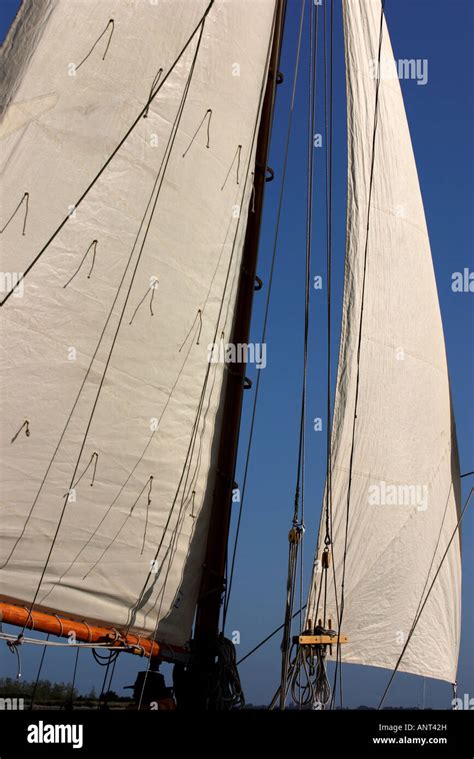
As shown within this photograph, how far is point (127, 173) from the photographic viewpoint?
1107 centimetres

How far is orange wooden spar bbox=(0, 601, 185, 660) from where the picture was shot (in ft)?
32.0

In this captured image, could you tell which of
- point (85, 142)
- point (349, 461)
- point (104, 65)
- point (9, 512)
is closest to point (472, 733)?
point (349, 461)

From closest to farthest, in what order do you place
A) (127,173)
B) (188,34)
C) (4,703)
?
(4,703), (127,173), (188,34)

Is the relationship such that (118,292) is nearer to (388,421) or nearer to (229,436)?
(229,436)

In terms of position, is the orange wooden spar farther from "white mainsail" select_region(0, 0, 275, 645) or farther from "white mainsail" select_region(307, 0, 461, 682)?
"white mainsail" select_region(307, 0, 461, 682)

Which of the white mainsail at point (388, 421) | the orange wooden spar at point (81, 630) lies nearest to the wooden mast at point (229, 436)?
the orange wooden spar at point (81, 630)

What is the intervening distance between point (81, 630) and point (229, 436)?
284cm

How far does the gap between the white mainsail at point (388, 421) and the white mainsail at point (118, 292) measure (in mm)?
1523

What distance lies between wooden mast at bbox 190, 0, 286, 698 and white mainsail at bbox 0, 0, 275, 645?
136 millimetres

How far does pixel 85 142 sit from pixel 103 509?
3954mm

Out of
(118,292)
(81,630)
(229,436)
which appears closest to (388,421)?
(229,436)

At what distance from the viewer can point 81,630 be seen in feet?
33.9

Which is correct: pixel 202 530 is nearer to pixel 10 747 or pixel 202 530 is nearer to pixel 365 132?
pixel 10 747

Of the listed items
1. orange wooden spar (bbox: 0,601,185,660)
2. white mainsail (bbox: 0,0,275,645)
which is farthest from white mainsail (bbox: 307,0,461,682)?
orange wooden spar (bbox: 0,601,185,660)
